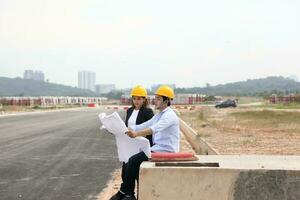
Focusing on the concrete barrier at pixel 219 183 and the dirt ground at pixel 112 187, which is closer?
the concrete barrier at pixel 219 183

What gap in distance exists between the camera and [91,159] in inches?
591

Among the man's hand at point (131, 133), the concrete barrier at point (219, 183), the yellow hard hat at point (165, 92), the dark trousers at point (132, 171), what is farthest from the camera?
the yellow hard hat at point (165, 92)

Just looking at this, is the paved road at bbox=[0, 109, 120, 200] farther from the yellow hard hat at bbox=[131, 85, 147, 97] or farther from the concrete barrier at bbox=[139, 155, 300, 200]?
the concrete barrier at bbox=[139, 155, 300, 200]

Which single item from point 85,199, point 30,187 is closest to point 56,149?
point 30,187

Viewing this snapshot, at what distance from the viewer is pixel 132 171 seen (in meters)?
7.68

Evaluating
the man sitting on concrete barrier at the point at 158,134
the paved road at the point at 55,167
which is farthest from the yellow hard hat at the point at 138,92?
the paved road at the point at 55,167

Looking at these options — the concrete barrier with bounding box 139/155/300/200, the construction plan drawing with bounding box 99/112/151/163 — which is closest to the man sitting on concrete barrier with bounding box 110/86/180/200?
the construction plan drawing with bounding box 99/112/151/163

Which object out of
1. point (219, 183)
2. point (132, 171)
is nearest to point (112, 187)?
point (132, 171)

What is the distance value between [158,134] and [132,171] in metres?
0.61

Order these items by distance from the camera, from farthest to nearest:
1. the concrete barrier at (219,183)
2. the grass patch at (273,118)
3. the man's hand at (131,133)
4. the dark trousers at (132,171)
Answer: the grass patch at (273,118)
the man's hand at (131,133)
the dark trousers at (132,171)
the concrete barrier at (219,183)

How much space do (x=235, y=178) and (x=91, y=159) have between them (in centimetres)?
864

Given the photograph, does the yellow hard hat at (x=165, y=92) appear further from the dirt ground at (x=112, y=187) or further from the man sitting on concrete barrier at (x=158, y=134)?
the dirt ground at (x=112, y=187)

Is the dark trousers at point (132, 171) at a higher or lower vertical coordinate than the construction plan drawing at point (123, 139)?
lower

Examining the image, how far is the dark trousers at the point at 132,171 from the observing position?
7629 mm
